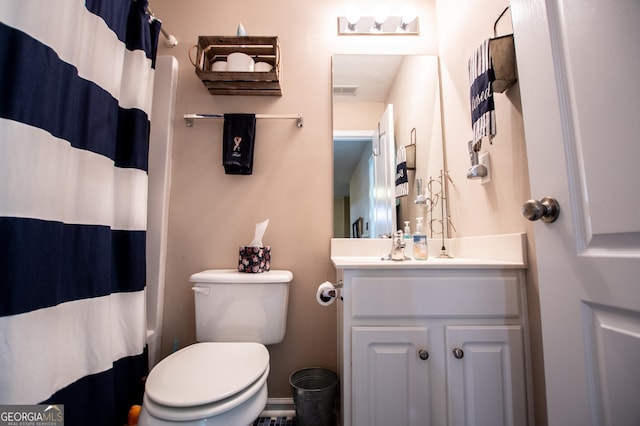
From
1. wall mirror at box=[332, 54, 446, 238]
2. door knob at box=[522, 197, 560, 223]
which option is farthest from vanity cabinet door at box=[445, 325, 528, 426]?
wall mirror at box=[332, 54, 446, 238]

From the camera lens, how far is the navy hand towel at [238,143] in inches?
55.7

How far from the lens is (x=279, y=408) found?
1.35m

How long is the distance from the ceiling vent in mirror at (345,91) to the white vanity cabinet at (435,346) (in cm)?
106

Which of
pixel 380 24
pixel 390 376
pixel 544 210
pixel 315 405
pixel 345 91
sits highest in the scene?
pixel 380 24

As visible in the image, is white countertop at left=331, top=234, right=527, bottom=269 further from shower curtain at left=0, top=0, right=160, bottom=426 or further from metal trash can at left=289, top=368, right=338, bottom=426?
shower curtain at left=0, top=0, right=160, bottom=426

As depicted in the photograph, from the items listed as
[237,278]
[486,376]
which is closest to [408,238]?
[486,376]

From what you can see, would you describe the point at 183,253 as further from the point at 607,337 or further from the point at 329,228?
the point at 607,337

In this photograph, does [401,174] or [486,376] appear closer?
[486,376]

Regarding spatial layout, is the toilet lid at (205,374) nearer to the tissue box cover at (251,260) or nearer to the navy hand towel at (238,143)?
the tissue box cover at (251,260)

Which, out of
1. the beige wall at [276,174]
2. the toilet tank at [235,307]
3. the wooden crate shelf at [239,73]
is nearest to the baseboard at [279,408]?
the beige wall at [276,174]

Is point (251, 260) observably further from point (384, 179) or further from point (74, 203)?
point (384, 179)

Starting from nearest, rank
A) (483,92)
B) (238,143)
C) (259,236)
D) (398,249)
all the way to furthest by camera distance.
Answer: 1. (483,92)
2. (398,249)
3. (259,236)
4. (238,143)

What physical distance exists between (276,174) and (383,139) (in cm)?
64

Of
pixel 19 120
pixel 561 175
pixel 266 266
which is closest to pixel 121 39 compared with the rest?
pixel 19 120
